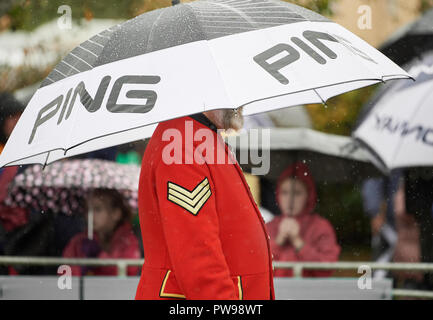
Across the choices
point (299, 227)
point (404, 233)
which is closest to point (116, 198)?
point (299, 227)

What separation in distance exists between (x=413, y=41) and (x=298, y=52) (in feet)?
17.3

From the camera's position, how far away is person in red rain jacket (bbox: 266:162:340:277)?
692cm

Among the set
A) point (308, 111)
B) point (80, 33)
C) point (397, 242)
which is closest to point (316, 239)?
point (397, 242)

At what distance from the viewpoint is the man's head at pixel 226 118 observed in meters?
3.04

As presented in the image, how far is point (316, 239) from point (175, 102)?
438 centimetres

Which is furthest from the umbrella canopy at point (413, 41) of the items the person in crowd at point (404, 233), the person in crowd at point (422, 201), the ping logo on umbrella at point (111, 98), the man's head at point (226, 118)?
the ping logo on umbrella at point (111, 98)

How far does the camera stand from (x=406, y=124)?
21.0 ft

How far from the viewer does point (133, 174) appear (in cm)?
658

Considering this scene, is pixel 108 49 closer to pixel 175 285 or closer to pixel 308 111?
pixel 175 285

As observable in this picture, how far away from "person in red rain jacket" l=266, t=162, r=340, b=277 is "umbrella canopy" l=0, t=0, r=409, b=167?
12.4 feet

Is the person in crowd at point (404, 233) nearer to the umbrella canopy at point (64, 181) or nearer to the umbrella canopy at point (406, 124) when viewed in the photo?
the umbrella canopy at point (406, 124)

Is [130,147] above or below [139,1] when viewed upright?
below

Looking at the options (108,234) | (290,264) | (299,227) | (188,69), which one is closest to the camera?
(188,69)

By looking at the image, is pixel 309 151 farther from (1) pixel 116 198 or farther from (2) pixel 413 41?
(1) pixel 116 198
